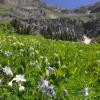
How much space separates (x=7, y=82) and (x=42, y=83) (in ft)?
2.12

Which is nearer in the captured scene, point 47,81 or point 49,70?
point 47,81

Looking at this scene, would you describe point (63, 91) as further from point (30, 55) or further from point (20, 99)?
point (30, 55)

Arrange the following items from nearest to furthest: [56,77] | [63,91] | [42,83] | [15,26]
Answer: [42,83] < [63,91] < [56,77] < [15,26]

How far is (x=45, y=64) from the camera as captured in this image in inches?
315

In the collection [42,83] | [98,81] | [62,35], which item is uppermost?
[42,83]

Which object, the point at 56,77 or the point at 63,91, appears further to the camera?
the point at 56,77

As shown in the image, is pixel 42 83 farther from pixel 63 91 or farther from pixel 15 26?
pixel 15 26

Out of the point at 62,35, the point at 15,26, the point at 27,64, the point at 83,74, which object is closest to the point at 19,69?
the point at 27,64

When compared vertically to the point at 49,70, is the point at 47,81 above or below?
above

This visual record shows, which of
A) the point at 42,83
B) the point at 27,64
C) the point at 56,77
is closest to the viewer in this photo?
the point at 42,83

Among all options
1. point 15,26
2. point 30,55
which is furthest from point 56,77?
point 15,26

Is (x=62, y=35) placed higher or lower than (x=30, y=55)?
lower

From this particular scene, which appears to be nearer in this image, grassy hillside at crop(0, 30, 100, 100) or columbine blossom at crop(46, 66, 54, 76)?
grassy hillside at crop(0, 30, 100, 100)

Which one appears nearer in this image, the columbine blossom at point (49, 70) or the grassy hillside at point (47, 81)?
the grassy hillside at point (47, 81)
